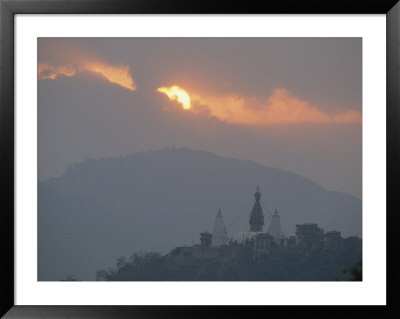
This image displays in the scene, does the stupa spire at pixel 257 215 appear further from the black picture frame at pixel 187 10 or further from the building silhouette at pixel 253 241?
the black picture frame at pixel 187 10

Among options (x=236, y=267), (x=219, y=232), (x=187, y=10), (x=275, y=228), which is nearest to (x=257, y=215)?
(x=275, y=228)

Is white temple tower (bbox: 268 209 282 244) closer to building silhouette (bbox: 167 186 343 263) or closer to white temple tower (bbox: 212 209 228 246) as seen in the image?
building silhouette (bbox: 167 186 343 263)

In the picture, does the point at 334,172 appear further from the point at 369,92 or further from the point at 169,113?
the point at 369,92

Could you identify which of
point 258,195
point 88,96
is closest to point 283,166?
point 258,195

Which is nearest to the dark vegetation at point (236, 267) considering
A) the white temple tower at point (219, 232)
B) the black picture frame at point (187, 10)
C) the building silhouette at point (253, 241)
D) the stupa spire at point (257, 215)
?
the building silhouette at point (253, 241)

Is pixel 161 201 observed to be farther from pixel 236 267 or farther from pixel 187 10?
pixel 187 10

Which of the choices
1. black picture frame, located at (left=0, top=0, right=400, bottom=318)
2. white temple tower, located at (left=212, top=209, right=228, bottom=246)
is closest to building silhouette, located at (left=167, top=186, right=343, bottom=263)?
white temple tower, located at (left=212, top=209, right=228, bottom=246)
